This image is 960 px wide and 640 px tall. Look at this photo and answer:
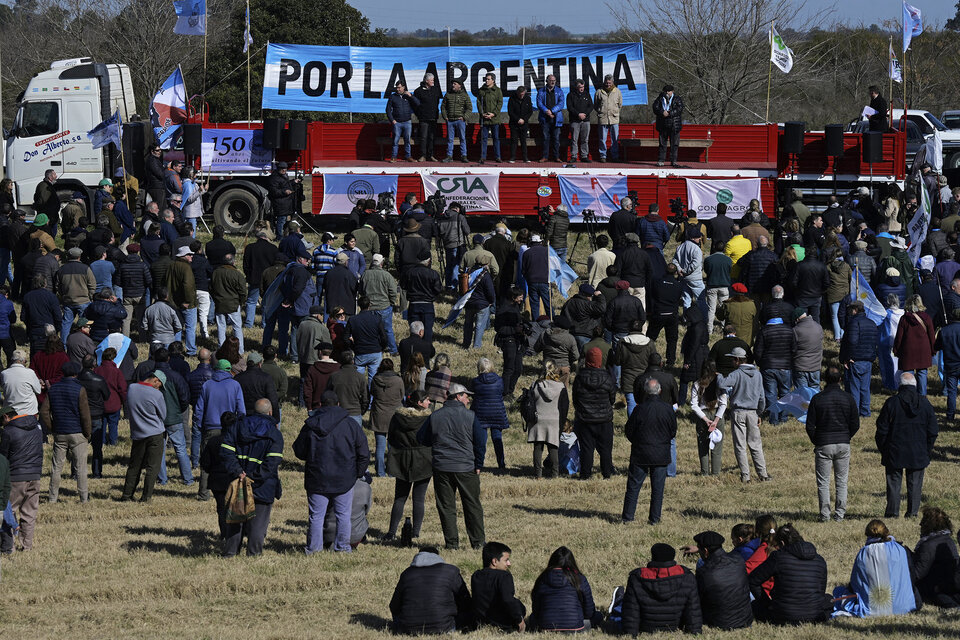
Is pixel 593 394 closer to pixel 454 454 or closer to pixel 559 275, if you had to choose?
pixel 454 454

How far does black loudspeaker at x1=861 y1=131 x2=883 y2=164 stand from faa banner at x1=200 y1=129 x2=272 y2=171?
12.0 m

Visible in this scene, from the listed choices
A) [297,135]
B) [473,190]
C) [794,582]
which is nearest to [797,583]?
[794,582]

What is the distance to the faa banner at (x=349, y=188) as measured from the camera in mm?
26203

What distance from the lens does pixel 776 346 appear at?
17.4 metres

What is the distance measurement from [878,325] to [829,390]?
531cm

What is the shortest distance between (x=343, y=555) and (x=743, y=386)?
212 inches

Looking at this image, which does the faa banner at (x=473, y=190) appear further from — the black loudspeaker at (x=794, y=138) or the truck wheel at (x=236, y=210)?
the black loudspeaker at (x=794, y=138)

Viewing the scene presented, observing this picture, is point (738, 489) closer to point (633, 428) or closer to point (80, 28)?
point (633, 428)


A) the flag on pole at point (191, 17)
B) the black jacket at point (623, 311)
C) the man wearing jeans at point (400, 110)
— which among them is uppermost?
the flag on pole at point (191, 17)

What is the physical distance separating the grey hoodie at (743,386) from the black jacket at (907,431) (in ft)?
5.63

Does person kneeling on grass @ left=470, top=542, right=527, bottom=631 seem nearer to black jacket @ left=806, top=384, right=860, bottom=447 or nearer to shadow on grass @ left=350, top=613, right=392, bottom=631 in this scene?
shadow on grass @ left=350, top=613, right=392, bottom=631

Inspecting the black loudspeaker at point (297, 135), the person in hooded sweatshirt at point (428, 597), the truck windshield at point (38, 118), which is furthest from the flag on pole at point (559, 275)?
the truck windshield at point (38, 118)

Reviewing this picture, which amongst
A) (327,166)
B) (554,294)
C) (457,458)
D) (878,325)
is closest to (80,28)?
(327,166)

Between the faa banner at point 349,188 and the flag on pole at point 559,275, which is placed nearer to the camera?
the flag on pole at point 559,275
